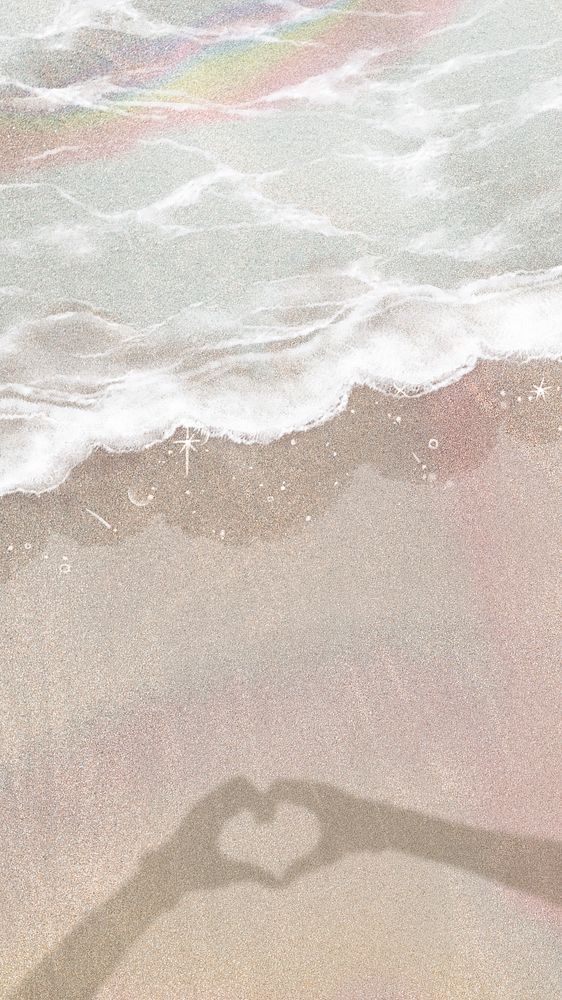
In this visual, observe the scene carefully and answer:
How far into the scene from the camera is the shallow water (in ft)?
9.46

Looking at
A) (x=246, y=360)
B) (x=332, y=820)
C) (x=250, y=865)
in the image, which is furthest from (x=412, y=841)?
(x=246, y=360)

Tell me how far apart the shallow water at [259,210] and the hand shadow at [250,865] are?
5.53ft

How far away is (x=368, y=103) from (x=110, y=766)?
335 cm

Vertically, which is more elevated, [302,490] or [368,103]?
[368,103]

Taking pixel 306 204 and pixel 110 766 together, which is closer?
pixel 110 766

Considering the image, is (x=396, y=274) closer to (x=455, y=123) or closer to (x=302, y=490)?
(x=455, y=123)

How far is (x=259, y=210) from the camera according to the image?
117 inches

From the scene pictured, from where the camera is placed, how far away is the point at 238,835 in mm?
2764

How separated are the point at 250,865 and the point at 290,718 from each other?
66 cm

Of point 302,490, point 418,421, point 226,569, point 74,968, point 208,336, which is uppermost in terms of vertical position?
point 208,336

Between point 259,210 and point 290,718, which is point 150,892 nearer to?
point 290,718

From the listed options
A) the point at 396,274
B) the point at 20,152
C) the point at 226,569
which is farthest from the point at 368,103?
the point at 226,569

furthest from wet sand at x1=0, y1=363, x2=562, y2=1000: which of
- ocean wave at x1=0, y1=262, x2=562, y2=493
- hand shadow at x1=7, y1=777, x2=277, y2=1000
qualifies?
ocean wave at x1=0, y1=262, x2=562, y2=493

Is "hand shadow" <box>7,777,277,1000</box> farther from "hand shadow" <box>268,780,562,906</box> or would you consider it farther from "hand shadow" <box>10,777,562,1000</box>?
"hand shadow" <box>268,780,562,906</box>
